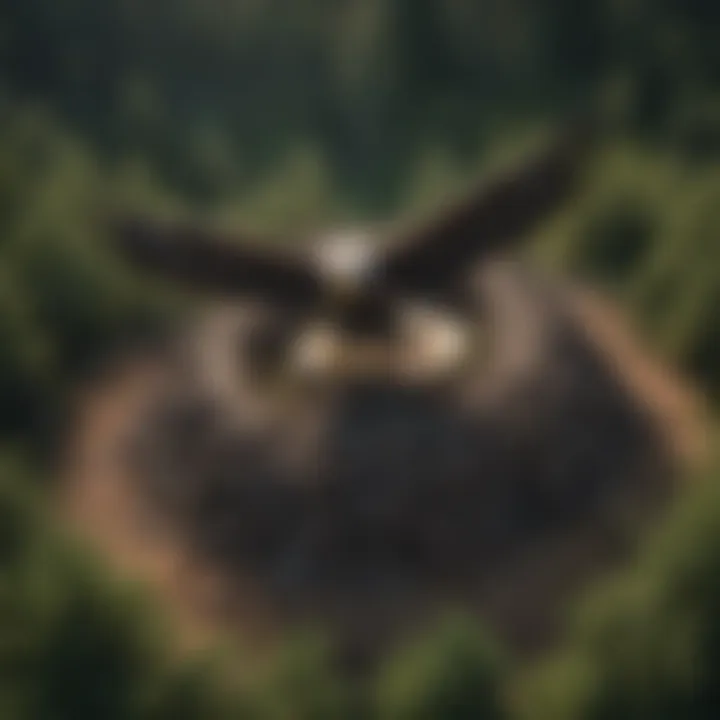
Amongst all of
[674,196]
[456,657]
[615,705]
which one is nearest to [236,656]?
[456,657]

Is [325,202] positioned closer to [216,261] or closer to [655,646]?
[216,261]

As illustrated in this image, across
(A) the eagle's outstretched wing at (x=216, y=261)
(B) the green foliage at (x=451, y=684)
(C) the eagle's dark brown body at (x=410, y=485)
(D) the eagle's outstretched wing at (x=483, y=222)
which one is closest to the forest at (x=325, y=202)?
(B) the green foliage at (x=451, y=684)

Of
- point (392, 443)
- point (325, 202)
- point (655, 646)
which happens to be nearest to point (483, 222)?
point (392, 443)

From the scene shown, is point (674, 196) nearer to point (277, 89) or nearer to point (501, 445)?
point (501, 445)

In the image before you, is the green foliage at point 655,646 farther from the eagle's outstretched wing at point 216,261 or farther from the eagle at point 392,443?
the eagle's outstretched wing at point 216,261

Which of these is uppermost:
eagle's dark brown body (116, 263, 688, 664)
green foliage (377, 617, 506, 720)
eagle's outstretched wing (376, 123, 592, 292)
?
eagle's outstretched wing (376, 123, 592, 292)

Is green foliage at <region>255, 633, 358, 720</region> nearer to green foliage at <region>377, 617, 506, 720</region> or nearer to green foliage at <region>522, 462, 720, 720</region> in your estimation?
green foliage at <region>377, 617, 506, 720</region>

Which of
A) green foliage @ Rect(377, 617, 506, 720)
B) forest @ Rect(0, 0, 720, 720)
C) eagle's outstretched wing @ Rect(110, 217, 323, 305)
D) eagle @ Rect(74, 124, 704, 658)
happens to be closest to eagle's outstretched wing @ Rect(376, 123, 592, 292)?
eagle @ Rect(74, 124, 704, 658)
